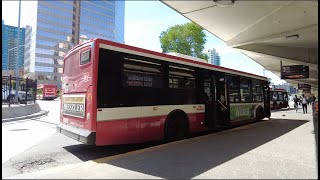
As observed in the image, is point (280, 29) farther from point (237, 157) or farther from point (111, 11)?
point (111, 11)

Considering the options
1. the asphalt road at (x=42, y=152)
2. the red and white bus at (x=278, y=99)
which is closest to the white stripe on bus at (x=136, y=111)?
the asphalt road at (x=42, y=152)

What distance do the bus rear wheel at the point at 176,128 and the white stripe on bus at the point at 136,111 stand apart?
29 centimetres

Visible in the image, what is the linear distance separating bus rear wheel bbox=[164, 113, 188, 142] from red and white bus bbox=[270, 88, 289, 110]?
85.0 feet

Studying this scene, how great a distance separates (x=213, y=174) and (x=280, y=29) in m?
10.6

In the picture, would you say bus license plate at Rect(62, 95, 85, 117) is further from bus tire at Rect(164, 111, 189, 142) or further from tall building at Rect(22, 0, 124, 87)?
tall building at Rect(22, 0, 124, 87)

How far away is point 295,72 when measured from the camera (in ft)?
83.8

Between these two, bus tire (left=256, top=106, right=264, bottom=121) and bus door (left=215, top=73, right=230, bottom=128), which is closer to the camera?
bus door (left=215, top=73, right=230, bottom=128)

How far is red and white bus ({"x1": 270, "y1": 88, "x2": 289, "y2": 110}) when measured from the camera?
112 ft

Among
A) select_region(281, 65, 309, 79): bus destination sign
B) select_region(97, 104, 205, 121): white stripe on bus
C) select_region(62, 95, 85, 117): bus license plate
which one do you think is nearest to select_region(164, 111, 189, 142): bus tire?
select_region(97, 104, 205, 121): white stripe on bus

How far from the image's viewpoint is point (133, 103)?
8.19m

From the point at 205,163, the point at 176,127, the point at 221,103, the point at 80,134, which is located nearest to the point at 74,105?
the point at 80,134

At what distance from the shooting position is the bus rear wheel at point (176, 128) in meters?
9.45

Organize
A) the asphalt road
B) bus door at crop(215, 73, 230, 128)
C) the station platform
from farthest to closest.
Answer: bus door at crop(215, 73, 230, 128), the asphalt road, the station platform

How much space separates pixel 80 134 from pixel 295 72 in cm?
2251
